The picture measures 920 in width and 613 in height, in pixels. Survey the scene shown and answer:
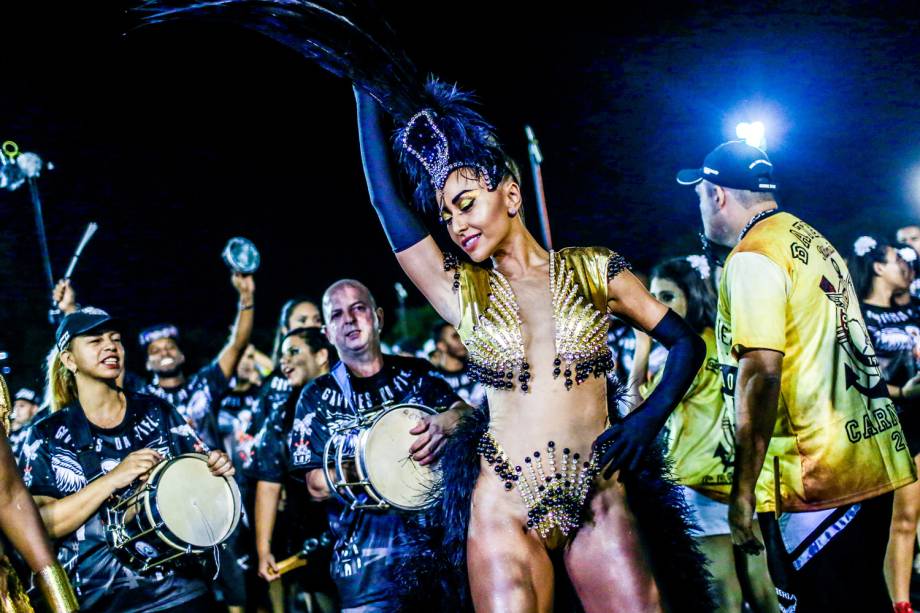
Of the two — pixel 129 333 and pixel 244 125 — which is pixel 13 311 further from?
pixel 244 125

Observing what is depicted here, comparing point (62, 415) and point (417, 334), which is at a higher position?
point (417, 334)

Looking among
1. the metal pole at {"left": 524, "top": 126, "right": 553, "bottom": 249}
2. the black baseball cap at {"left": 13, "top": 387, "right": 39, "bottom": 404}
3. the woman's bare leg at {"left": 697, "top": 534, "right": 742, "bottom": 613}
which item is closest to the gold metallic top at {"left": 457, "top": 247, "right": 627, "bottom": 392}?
the metal pole at {"left": 524, "top": 126, "right": 553, "bottom": 249}

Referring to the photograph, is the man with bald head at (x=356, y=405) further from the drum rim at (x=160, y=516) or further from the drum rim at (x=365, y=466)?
the drum rim at (x=160, y=516)

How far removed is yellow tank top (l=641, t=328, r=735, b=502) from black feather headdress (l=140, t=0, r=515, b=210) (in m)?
2.58

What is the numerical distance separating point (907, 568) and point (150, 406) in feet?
14.8

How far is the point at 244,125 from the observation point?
500 inches

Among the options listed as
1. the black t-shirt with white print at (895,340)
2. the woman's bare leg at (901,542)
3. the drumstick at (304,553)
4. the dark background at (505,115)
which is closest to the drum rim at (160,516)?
the drumstick at (304,553)

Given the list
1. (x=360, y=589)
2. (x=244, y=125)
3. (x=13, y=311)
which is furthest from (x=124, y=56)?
(x=360, y=589)

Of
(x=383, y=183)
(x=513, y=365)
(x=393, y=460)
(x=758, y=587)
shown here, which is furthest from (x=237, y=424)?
(x=513, y=365)

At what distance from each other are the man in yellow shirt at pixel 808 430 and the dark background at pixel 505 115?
4752 millimetres

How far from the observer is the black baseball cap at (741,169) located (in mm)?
3947

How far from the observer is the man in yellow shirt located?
11.0ft

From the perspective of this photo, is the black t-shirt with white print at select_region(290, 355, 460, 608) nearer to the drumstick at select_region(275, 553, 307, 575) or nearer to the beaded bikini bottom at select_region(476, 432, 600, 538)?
the drumstick at select_region(275, 553, 307, 575)

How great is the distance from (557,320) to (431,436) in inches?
24.7
